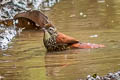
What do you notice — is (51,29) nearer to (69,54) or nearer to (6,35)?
(69,54)

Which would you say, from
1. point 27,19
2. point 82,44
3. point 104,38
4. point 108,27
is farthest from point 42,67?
point 27,19

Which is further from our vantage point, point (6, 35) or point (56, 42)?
point (6, 35)

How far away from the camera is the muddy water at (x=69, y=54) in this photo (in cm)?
558

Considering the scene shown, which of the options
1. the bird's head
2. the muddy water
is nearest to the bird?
the bird's head

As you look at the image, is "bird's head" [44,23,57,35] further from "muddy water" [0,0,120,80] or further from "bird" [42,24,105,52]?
"muddy water" [0,0,120,80]

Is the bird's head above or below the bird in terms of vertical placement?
above

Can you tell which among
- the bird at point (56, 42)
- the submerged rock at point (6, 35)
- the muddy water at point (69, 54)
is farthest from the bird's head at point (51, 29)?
the submerged rock at point (6, 35)

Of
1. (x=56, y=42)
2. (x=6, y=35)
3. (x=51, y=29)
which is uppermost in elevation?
(x=51, y=29)

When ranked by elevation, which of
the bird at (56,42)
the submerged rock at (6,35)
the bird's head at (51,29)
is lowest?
the submerged rock at (6,35)

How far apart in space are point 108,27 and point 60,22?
1256 millimetres

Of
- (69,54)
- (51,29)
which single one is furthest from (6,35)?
(69,54)

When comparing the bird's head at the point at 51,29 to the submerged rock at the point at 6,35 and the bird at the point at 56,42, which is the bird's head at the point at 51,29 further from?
the submerged rock at the point at 6,35

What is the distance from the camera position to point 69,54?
680 cm

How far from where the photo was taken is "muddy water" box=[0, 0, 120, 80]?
220 inches
